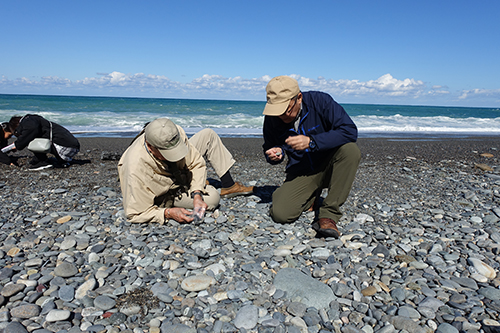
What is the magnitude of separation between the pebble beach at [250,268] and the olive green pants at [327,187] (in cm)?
17

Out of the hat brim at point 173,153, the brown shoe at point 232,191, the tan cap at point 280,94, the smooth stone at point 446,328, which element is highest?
the tan cap at point 280,94

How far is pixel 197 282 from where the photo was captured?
251 centimetres

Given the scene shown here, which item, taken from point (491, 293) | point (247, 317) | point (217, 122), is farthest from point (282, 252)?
point (217, 122)

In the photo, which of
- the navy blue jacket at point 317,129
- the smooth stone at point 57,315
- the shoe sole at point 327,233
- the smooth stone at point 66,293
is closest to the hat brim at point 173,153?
the navy blue jacket at point 317,129

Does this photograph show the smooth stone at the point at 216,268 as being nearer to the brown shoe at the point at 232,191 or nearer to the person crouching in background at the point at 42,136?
the brown shoe at the point at 232,191

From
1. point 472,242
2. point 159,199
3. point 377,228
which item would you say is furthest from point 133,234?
point 472,242

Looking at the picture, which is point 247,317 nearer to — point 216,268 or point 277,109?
point 216,268

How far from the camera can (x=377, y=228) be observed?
139 inches

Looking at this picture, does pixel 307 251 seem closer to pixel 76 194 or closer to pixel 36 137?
pixel 76 194

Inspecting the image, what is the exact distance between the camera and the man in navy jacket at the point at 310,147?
3.12m

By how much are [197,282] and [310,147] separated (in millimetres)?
1690

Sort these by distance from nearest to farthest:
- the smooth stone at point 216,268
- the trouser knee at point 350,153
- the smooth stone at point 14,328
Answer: the smooth stone at point 14,328 → the smooth stone at point 216,268 → the trouser knee at point 350,153

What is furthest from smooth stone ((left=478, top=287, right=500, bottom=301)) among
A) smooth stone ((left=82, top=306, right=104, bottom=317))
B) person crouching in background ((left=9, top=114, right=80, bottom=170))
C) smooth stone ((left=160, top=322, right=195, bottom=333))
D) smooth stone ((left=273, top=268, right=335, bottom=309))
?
person crouching in background ((left=9, top=114, right=80, bottom=170))

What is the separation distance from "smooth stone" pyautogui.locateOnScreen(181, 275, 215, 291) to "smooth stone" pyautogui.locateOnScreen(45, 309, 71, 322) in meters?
0.78
